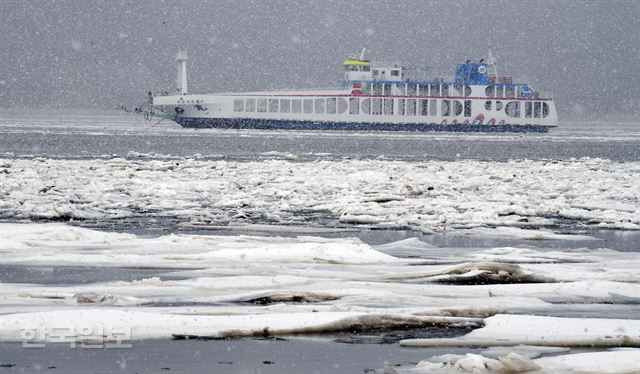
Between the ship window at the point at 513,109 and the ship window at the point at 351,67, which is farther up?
the ship window at the point at 351,67

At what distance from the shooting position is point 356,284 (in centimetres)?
779

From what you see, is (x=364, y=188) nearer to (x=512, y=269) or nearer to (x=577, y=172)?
(x=577, y=172)

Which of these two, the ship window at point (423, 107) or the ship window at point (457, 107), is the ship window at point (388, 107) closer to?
the ship window at point (423, 107)

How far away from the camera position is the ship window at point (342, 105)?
8502 cm

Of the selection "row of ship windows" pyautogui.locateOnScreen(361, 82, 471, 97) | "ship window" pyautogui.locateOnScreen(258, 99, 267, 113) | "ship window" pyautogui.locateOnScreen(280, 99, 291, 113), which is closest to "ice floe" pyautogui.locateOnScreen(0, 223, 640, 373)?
"ship window" pyautogui.locateOnScreen(258, 99, 267, 113)

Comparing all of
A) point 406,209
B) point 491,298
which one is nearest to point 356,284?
point 491,298

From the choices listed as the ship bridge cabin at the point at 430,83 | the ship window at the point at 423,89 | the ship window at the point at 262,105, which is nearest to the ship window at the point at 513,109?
the ship bridge cabin at the point at 430,83

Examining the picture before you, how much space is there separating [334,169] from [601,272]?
15.6m

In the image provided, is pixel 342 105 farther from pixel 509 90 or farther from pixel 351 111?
pixel 509 90

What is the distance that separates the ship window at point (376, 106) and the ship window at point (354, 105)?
3.50 feet

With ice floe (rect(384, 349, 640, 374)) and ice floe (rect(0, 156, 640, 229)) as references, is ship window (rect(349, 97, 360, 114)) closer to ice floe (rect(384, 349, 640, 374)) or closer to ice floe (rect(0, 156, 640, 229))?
ice floe (rect(0, 156, 640, 229))

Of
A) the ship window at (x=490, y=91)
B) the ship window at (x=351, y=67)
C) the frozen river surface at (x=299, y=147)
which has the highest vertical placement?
the ship window at (x=351, y=67)

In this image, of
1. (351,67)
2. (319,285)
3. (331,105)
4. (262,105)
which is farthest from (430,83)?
(319,285)

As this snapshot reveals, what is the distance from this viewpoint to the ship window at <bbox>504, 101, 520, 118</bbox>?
8744cm
